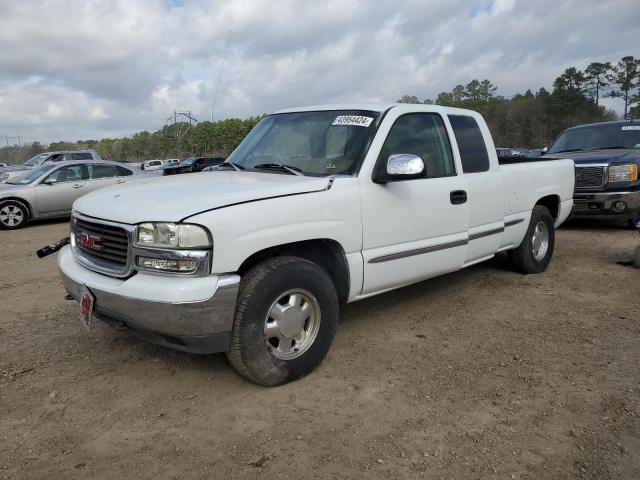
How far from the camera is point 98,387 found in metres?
3.29

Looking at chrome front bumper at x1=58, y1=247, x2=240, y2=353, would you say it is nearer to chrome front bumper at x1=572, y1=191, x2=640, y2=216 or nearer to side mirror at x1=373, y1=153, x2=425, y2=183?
side mirror at x1=373, y1=153, x2=425, y2=183

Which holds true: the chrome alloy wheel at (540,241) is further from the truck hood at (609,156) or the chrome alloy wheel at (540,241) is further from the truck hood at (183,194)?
the truck hood at (183,194)

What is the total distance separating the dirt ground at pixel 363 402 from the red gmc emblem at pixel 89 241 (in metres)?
0.88

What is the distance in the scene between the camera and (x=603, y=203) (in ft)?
27.1

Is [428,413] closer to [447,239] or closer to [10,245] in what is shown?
[447,239]

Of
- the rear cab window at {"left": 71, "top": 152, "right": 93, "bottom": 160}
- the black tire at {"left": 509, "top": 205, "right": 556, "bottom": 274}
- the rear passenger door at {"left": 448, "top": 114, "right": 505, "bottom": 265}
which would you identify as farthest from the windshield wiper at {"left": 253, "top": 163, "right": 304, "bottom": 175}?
the rear cab window at {"left": 71, "top": 152, "right": 93, "bottom": 160}

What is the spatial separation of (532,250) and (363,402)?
3543mm

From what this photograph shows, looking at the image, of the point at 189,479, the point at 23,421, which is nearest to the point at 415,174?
the point at 189,479

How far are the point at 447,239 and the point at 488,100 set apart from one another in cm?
7999

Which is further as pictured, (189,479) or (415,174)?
(415,174)

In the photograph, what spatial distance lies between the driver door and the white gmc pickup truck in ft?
27.5

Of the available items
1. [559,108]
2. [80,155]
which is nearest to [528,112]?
[559,108]

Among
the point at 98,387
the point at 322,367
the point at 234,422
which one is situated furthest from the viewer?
the point at 322,367

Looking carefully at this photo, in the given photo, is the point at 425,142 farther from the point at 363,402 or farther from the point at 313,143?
the point at 363,402
